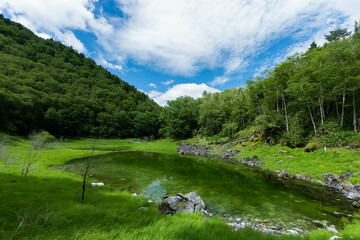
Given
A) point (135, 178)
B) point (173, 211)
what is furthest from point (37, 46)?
point (173, 211)

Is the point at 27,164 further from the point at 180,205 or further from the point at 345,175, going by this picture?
the point at 345,175

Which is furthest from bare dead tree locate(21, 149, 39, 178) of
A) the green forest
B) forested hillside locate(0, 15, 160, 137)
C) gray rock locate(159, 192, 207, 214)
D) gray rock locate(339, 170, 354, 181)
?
forested hillside locate(0, 15, 160, 137)

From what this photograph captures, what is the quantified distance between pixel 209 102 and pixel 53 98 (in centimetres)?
6147

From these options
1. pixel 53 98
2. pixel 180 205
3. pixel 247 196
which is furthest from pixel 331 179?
pixel 53 98

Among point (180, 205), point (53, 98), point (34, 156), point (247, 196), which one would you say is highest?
point (53, 98)

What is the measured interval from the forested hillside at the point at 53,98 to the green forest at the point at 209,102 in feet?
0.85

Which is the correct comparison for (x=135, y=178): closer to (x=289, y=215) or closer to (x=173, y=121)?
(x=289, y=215)

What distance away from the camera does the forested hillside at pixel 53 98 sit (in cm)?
4247

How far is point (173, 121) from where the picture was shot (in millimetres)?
60531

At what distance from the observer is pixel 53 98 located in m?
53.9

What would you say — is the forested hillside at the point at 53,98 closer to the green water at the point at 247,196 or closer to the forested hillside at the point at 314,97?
the green water at the point at 247,196

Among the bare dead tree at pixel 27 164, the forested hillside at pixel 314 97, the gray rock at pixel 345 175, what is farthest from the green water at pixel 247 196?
the forested hillside at pixel 314 97

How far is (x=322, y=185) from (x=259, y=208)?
298 inches

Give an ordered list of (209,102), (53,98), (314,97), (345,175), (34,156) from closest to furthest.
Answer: (34,156)
(345,175)
(314,97)
(53,98)
(209,102)
